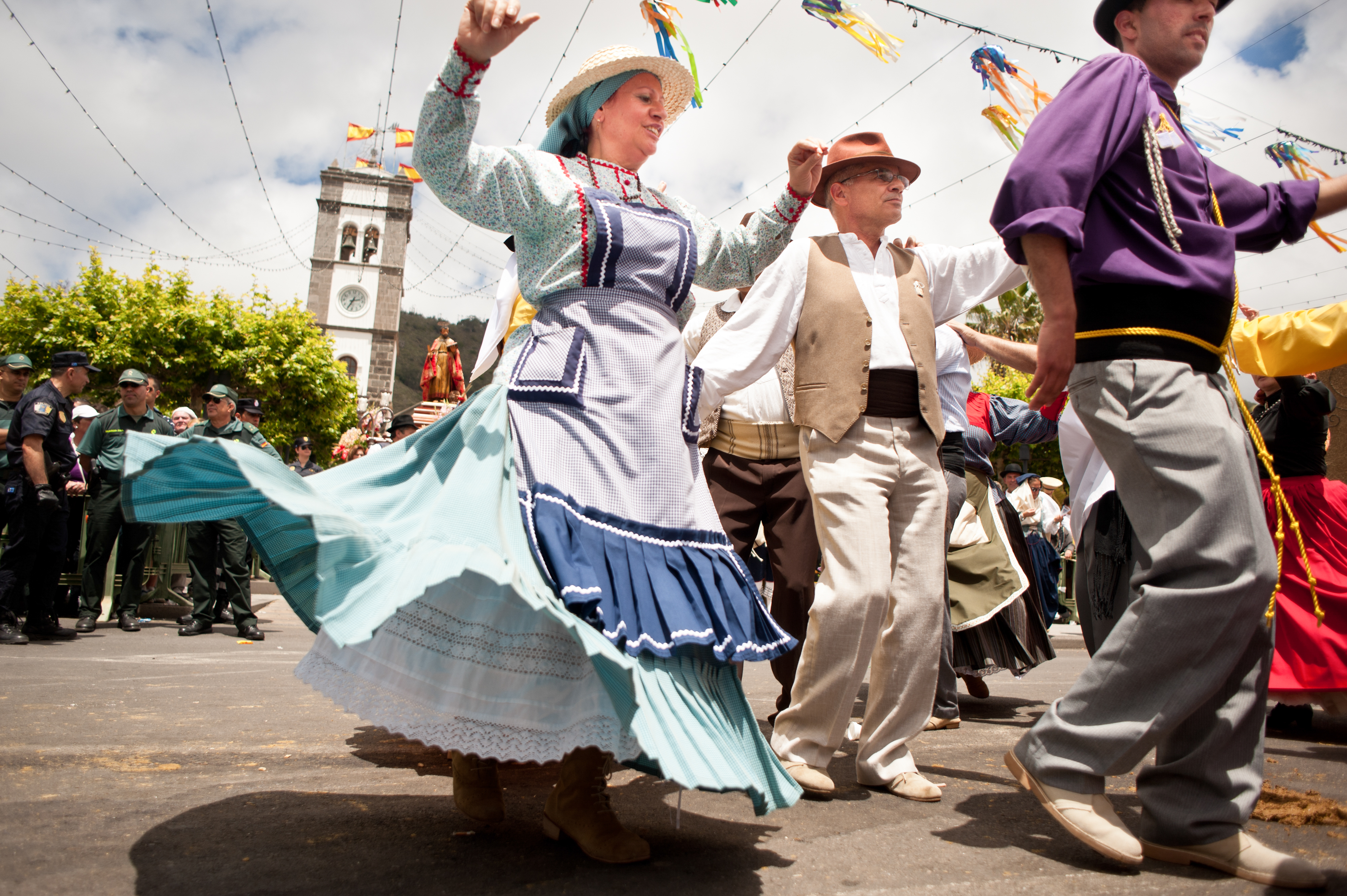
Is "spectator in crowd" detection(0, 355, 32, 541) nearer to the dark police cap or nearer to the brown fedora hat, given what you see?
the dark police cap

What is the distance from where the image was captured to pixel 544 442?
2.29 m

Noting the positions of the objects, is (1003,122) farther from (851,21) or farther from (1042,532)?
(1042,532)

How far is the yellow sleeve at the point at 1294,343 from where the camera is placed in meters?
2.57

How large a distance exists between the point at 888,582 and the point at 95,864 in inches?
88.3

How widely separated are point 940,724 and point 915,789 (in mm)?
1677

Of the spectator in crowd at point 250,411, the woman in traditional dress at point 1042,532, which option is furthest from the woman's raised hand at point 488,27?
the spectator in crowd at point 250,411

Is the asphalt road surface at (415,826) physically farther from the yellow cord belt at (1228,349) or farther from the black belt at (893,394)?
the black belt at (893,394)

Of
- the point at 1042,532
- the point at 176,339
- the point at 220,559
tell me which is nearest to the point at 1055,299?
the point at 220,559

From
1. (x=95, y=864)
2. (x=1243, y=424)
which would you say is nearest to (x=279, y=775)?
(x=95, y=864)

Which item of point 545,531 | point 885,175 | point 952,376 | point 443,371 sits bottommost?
point 545,531

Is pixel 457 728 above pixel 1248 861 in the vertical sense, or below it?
above

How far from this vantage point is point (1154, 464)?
2.18m

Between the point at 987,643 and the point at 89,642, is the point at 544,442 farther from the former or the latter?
the point at 89,642

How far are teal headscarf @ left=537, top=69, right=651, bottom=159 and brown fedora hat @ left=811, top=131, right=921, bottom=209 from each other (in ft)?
3.33
